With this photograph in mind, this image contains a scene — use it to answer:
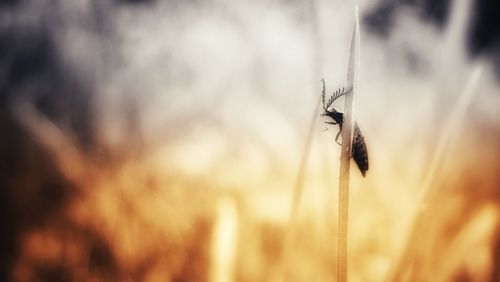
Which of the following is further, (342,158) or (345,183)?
(342,158)

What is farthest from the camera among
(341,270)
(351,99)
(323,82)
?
(323,82)

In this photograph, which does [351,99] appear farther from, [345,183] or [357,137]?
[357,137]

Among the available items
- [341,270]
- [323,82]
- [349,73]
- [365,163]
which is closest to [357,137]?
[365,163]

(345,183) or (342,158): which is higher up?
(342,158)

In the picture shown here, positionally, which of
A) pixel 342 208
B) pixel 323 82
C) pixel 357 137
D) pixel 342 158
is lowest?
pixel 342 208

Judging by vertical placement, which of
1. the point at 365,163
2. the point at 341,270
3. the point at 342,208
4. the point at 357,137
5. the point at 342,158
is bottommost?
the point at 341,270

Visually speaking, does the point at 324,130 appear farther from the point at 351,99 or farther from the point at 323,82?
the point at 351,99

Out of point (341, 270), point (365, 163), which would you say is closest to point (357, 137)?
point (365, 163)

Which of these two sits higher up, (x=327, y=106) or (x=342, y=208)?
(x=327, y=106)

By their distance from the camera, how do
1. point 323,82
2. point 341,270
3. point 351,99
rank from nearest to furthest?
point 351,99, point 341,270, point 323,82
